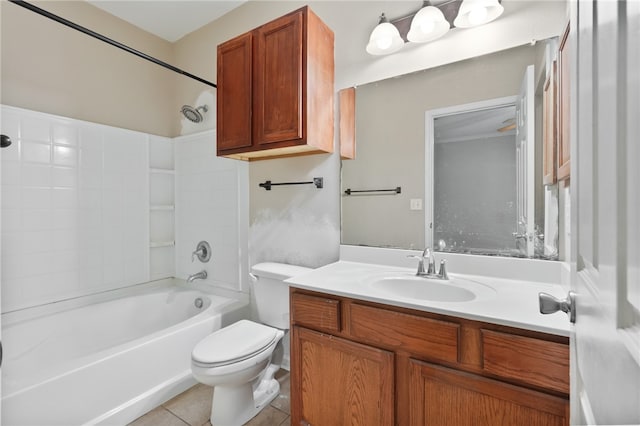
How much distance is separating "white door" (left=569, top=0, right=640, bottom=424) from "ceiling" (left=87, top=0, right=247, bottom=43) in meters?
2.52

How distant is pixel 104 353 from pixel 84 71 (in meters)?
2.09

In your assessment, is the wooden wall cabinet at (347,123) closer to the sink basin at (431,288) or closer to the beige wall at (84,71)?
the sink basin at (431,288)

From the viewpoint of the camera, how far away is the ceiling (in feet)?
7.57

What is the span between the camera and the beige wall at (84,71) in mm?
2008

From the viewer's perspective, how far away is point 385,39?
5.38 ft

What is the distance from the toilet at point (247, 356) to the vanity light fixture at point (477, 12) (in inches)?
62.8

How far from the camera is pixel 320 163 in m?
1.95

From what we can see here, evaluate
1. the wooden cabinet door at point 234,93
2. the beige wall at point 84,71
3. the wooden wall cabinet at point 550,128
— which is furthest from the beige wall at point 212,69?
the wooden cabinet door at point 234,93

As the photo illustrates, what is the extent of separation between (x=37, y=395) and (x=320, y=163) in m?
1.80

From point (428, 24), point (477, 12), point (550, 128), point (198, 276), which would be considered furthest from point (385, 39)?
point (198, 276)

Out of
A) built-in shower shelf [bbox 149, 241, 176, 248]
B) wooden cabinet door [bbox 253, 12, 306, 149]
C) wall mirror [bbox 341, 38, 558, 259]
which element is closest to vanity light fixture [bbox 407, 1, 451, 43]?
wall mirror [bbox 341, 38, 558, 259]

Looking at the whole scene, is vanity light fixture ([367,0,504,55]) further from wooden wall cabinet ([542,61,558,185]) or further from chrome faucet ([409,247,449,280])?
chrome faucet ([409,247,449,280])

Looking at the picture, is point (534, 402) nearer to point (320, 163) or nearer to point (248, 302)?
point (320, 163)

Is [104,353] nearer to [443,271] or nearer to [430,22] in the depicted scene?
[443,271]
